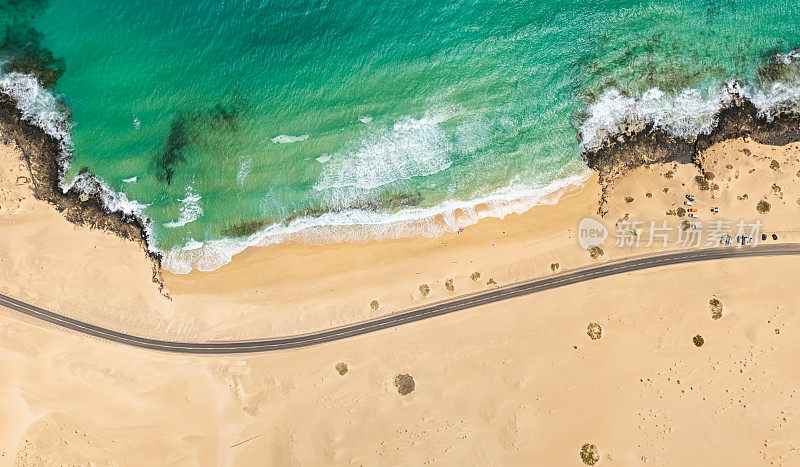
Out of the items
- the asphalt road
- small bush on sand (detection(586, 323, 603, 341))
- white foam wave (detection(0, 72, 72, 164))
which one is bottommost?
small bush on sand (detection(586, 323, 603, 341))

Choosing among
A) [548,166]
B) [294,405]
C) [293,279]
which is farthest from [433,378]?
[548,166]

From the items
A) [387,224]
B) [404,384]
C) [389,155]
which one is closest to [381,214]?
[387,224]

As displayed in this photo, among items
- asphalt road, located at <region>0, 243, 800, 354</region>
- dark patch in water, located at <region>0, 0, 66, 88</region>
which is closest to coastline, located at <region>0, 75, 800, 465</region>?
asphalt road, located at <region>0, 243, 800, 354</region>

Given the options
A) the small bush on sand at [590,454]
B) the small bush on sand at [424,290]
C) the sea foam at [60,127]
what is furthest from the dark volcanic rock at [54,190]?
the small bush on sand at [590,454]

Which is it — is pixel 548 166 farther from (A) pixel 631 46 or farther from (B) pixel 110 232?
(B) pixel 110 232

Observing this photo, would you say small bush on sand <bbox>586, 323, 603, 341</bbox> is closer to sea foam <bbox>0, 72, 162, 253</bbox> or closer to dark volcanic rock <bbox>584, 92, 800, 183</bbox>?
dark volcanic rock <bbox>584, 92, 800, 183</bbox>

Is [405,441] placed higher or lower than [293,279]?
lower
